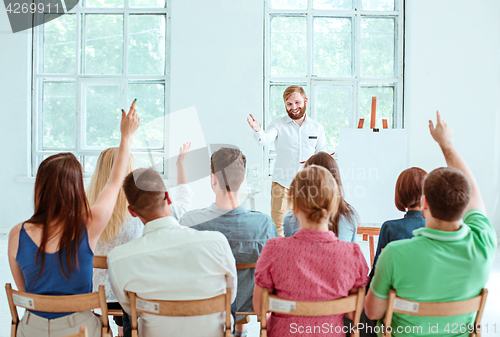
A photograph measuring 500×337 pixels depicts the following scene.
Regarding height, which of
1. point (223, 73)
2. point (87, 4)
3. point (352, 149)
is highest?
point (87, 4)

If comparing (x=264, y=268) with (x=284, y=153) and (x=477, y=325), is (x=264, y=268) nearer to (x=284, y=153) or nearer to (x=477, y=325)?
(x=477, y=325)

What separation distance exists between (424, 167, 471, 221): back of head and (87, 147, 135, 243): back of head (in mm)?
1260

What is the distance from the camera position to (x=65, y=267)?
125 centimetres

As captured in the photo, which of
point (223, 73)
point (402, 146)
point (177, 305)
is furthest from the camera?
point (223, 73)

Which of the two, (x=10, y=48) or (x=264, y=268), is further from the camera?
(x=10, y=48)

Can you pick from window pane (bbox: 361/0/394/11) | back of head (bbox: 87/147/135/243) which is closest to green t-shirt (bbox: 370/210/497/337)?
back of head (bbox: 87/147/135/243)

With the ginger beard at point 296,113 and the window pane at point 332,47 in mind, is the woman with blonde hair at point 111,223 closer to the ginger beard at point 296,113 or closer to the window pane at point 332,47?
the ginger beard at point 296,113

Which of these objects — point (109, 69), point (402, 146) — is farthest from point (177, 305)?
point (109, 69)

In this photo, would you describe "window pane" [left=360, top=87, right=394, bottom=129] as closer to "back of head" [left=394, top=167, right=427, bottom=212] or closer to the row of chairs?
"back of head" [left=394, top=167, right=427, bottom=212]

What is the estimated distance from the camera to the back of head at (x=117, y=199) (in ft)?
5.65

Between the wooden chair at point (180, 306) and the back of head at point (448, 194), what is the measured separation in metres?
0.70

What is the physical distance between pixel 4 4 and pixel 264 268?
17.0 ft

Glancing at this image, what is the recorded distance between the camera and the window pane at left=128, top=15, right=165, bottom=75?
180 inches

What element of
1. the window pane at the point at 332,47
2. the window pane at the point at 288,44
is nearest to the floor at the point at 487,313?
the window pane at the point at 332,47
